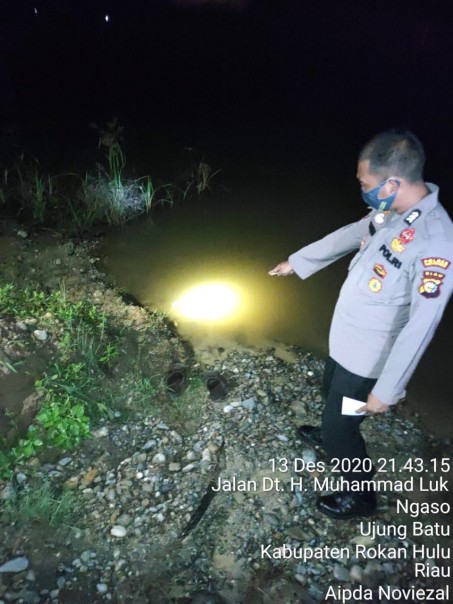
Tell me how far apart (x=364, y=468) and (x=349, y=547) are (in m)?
0.46

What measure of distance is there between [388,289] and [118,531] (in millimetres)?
2032

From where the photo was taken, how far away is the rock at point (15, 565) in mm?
2516

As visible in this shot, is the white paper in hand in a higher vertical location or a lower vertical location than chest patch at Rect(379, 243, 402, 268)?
lower

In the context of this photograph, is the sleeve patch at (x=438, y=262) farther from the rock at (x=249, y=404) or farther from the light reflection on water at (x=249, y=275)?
the light reflection on water at (x=249, y=275)

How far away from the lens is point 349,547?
9.11 ft

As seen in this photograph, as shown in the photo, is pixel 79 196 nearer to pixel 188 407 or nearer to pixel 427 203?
pixel 188 407

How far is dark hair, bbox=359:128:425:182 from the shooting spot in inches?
85.2

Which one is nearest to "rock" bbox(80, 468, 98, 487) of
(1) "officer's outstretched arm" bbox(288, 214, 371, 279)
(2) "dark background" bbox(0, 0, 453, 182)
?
(1) "officer's outstretched arm" bbox(288, 214, 371, 279)

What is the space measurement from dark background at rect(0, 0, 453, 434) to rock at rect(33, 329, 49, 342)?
311cm

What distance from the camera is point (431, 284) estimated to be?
208cm

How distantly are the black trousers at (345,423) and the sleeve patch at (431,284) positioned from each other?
67cm

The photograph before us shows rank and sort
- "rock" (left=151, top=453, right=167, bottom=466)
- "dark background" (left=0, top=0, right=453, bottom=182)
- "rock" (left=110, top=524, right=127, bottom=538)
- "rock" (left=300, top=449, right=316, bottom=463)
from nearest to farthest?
"rock" (left=110, top=524, right=127, bottom=538) → "rock" (left=151, top=453, right=167, bottom=466) → "rock" (left=300, top=449, right=316, bottom=463) → "dark background" (left=0, top=0, right=453, bottom=182)

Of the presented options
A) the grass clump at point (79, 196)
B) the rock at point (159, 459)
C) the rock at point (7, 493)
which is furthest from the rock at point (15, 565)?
the grass clump at point (79, 196)

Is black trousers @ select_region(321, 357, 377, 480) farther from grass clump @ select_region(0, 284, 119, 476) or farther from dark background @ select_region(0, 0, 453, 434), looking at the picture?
dark background @ select_region(0, 0, 453, 434)
